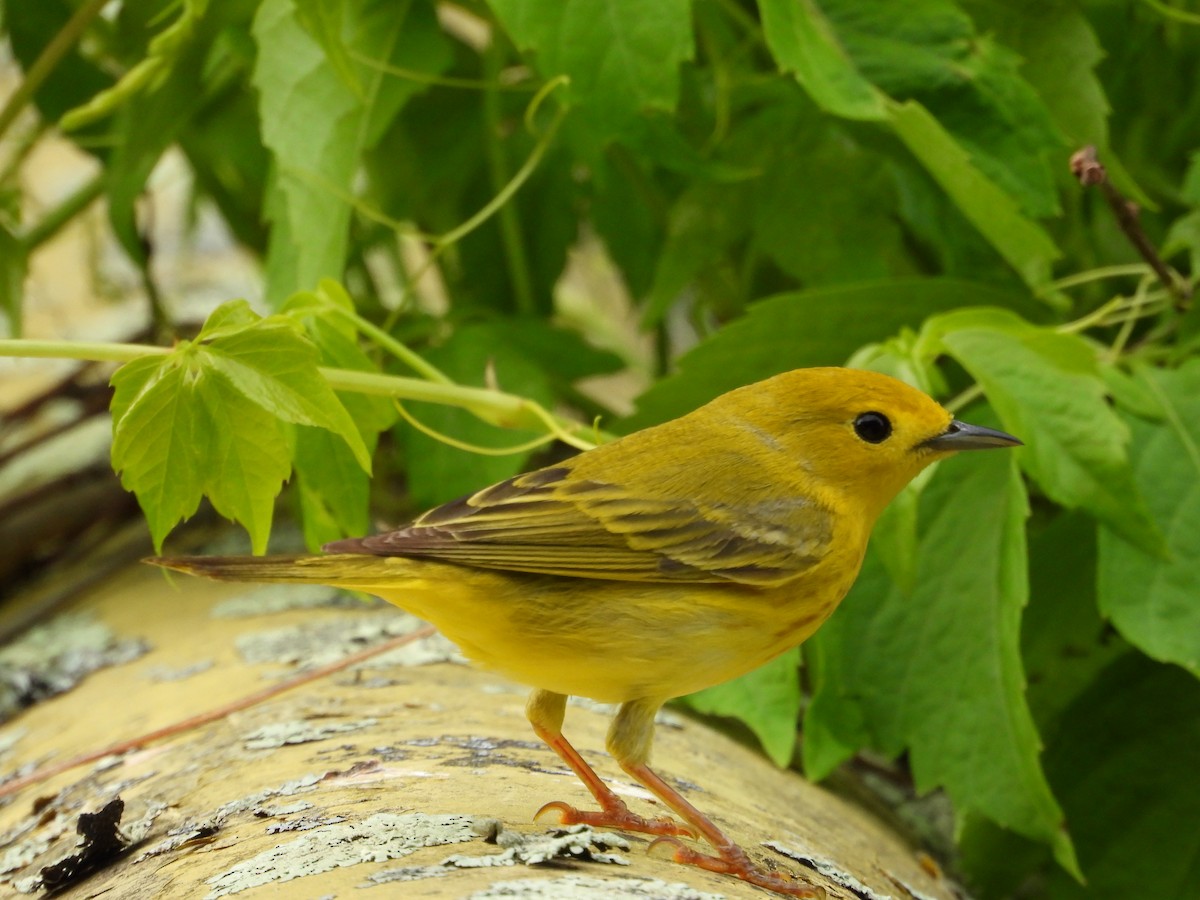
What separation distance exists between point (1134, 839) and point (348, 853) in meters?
1.71

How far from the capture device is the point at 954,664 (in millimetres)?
2320

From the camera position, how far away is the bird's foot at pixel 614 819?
1.83 m

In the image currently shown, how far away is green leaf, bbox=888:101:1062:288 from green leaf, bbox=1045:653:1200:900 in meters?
0.88

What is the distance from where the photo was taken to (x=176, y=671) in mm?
2654

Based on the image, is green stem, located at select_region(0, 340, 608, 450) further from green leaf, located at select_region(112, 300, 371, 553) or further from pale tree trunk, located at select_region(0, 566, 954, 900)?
pale tree trunk, located at select_region(0, 566, 954, 900)

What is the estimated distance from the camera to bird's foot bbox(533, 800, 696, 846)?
183 centimetres

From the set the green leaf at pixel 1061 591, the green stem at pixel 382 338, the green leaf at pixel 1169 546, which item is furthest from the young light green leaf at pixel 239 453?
the green leaf at pixel 1061 591

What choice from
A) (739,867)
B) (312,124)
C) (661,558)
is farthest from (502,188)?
(739,867)

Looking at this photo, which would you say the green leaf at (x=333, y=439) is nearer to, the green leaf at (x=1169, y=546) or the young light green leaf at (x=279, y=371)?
the young light green leaf at (x=279, y=371)

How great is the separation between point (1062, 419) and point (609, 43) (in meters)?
0.99

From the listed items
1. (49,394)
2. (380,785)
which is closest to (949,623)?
(380,785)

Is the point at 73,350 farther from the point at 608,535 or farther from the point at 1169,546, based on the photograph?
the point at 1169,546

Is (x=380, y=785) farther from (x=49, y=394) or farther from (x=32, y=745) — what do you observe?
(x=49, y=394)

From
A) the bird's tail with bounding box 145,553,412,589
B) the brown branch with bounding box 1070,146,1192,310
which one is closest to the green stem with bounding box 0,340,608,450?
the bird's tail with bounding box 145,553,412,589
